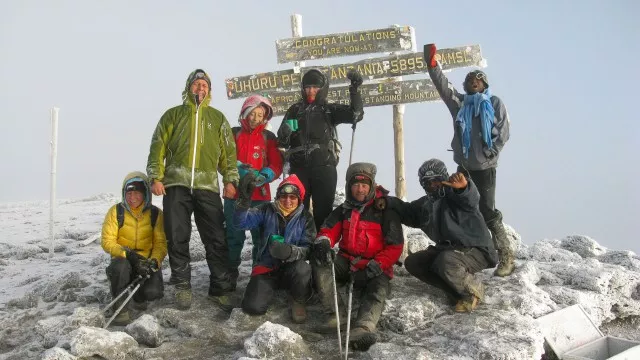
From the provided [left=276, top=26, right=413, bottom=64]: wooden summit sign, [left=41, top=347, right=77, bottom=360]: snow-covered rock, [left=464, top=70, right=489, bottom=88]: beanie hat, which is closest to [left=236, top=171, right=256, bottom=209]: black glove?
[left=41, top=347, right=77, bottom=360]: snow-covered rock

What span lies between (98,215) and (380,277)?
34.9 ft

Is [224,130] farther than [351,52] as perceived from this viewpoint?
No

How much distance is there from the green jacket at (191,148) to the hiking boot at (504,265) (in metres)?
3.47

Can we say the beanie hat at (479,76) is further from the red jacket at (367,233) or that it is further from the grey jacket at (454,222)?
the red jacket at (367,233)

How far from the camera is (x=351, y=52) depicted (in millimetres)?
9305

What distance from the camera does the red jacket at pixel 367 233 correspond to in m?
5.81

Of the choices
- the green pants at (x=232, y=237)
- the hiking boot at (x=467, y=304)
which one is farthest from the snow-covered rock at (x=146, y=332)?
the hiking boot at (x=467, y=304)

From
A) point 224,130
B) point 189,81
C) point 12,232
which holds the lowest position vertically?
point 12,232

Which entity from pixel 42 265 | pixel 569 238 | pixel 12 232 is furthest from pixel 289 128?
pixel 12 232

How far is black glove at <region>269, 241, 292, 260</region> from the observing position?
216 inches

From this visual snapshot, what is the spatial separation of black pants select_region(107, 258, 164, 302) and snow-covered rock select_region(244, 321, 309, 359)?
1.75 m

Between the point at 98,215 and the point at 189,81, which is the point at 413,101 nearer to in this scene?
the point at 189,81

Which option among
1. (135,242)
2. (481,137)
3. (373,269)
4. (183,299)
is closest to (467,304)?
(373,269)

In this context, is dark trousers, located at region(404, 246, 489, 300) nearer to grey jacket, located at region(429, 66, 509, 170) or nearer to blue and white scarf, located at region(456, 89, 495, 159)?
grey jacket, located at region(429, 66, 509, 170)
